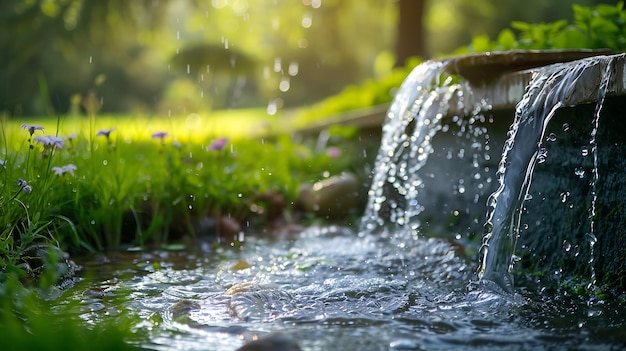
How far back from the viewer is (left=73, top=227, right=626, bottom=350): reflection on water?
1990mm

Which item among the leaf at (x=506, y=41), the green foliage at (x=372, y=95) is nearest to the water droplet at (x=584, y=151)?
the leaf at (x=506, y=41)

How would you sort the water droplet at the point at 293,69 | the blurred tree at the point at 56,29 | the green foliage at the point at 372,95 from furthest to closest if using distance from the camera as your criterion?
the water droplet at the point at 293,69
the blurred tree at the point at 56,29
the green foliage at the point at 372,95

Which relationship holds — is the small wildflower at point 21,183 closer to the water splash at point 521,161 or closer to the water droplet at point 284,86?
the water splash at point 521,161

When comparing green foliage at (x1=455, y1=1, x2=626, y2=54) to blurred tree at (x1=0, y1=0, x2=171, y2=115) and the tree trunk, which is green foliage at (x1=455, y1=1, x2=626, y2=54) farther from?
blurred tree at (x1=0, y1=0, x2=171, y2=115)

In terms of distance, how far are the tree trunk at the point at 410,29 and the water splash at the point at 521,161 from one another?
5.82m

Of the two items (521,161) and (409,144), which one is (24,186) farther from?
(409,144)

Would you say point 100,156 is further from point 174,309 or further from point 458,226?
point 458,226

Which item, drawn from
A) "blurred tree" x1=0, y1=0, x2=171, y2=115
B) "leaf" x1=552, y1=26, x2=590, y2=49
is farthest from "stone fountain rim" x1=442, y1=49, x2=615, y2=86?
"blurred tree" x1=0, y1=0, x2=171, y2=115

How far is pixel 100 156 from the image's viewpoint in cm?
368

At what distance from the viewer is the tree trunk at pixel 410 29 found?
27.9ft

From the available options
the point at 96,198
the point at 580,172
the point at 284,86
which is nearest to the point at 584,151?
the point at 580,172

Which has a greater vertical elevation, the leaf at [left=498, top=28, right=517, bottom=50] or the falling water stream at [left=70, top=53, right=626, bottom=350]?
the leaf at [left=498, top=28, right=517, bottom=50]

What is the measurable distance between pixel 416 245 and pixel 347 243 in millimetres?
427

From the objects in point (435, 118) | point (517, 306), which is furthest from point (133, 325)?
point (435, 118)
